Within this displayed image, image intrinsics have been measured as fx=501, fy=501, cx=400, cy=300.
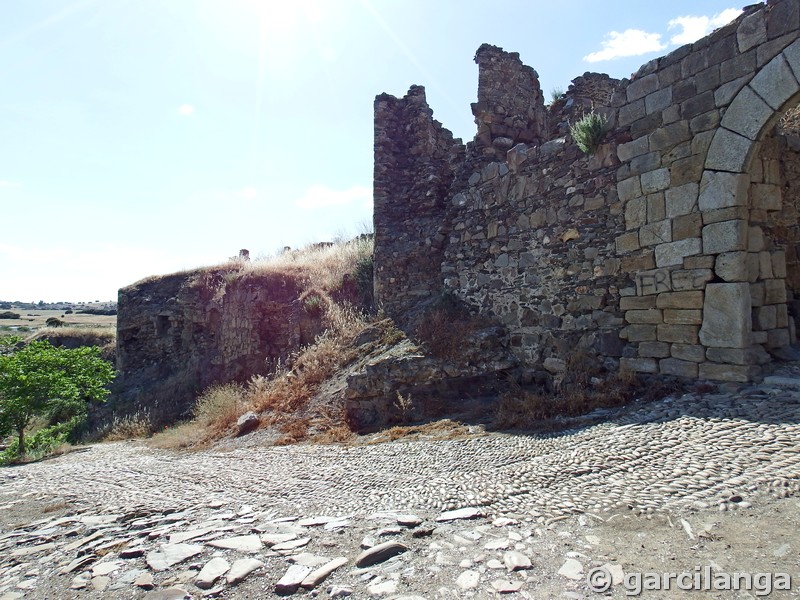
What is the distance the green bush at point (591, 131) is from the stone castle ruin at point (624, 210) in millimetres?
112

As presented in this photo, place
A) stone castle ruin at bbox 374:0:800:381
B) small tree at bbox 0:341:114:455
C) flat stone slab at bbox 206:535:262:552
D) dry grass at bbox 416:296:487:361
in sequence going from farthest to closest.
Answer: small tree at bbox 0:341:114:455 → dry grass at bbox 416:296:487:361 → stone castle ruin at bbox 374:0:800:381 → flat stone slab at bbox 206:535:262:552

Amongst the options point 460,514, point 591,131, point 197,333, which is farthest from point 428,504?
point 197,333

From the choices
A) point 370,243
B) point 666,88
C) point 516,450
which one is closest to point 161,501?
point 516,450

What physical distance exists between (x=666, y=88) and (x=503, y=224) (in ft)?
9.97

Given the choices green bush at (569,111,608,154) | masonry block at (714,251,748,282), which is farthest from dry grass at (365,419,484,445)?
green bush at (569,111,608,154)

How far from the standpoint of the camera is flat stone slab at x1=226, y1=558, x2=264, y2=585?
111 inches

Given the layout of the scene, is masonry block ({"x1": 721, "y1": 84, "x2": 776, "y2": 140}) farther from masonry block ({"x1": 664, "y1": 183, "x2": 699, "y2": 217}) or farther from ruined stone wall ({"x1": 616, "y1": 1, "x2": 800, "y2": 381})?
masonry block ({"x1": 664, "y1": 183, "x2": 699, "y2": 217})

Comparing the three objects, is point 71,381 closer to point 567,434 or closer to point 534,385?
point 534,385

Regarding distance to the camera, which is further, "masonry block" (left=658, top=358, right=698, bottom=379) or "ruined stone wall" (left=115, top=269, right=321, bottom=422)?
"ruined stone wall" (left=115, top=269, right=321, bottom=422)

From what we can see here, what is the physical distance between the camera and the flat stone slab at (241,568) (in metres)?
2.82

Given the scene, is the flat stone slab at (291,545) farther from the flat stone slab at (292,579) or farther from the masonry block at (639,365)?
the masonry block at (639,365)

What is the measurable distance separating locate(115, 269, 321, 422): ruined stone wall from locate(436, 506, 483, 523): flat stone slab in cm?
805

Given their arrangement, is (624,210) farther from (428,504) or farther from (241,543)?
(241,543)

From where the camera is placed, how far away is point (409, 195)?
10609mm
